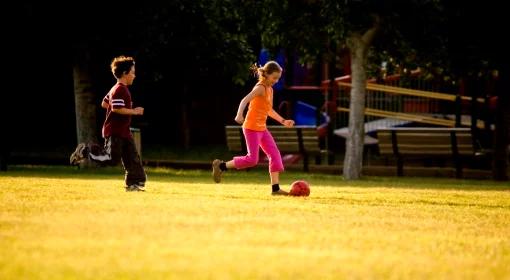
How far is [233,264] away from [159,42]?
15.8 metres

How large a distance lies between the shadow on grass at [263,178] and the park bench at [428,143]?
625 millimetres

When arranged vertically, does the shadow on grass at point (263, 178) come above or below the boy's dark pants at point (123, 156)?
below

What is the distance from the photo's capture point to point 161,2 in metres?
23.2

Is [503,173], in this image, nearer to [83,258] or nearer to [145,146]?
[145,146]

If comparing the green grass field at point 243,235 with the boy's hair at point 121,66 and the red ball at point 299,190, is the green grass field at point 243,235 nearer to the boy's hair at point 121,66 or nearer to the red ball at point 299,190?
the red ball at point 299,190

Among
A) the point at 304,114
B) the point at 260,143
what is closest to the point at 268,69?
the point at 260,143

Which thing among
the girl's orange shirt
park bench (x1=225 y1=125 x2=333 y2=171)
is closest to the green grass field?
the girl's orange shirt

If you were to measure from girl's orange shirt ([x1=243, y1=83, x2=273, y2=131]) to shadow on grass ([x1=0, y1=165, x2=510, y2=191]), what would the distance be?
420 centimetres

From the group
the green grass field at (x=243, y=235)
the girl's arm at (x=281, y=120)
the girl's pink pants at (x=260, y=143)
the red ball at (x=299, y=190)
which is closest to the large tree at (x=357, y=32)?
the green grass field at (x=243, y=235)

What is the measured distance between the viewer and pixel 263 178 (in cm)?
2256

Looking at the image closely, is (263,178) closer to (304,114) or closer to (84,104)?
(84,104)

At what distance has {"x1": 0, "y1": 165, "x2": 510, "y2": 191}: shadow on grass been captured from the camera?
65.7 ft

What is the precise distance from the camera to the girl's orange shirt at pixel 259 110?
15188mm

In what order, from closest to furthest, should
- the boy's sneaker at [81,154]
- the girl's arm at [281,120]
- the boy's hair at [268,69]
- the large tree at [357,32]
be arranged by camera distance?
the boy's hair at [268,69]
the girl's arm at [281,120]
the boy's sneaker at [81,154]
the large tree at [357,32]
